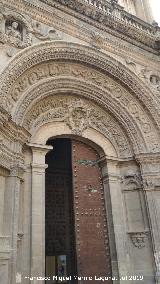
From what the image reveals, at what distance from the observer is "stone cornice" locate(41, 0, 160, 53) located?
23.4 feet

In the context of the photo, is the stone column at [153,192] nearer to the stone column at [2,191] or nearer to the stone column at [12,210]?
the stone column at [12,210]

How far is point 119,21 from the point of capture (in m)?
7.68

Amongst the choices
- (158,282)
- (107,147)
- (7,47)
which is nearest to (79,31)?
(7,47)

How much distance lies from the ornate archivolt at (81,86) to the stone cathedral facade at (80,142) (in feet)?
0.08

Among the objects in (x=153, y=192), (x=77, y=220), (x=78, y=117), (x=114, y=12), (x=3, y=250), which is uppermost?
(x=114, y=12)

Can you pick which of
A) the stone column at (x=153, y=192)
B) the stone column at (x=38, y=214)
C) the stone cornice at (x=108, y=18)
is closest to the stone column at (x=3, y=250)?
the stone column at (x=38, y=214)

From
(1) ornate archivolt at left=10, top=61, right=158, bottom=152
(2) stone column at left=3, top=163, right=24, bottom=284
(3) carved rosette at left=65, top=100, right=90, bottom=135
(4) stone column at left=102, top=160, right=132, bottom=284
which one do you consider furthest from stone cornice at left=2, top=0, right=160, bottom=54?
(2) stone column at left=3, top=163, right=24, bottom=284

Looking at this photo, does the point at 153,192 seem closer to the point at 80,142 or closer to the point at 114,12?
the point at 80,142

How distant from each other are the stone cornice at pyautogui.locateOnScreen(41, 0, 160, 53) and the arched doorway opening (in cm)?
307

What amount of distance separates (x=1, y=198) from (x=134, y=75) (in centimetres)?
438

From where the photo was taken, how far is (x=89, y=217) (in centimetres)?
632

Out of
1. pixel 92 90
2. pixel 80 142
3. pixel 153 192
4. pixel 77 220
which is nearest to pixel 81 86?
pixel 92 90

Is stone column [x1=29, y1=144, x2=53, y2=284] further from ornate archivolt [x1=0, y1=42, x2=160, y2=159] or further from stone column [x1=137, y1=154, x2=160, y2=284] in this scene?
stone column [x1=137, y1=154, x2=160, y2=284]

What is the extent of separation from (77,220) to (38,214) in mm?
1058
